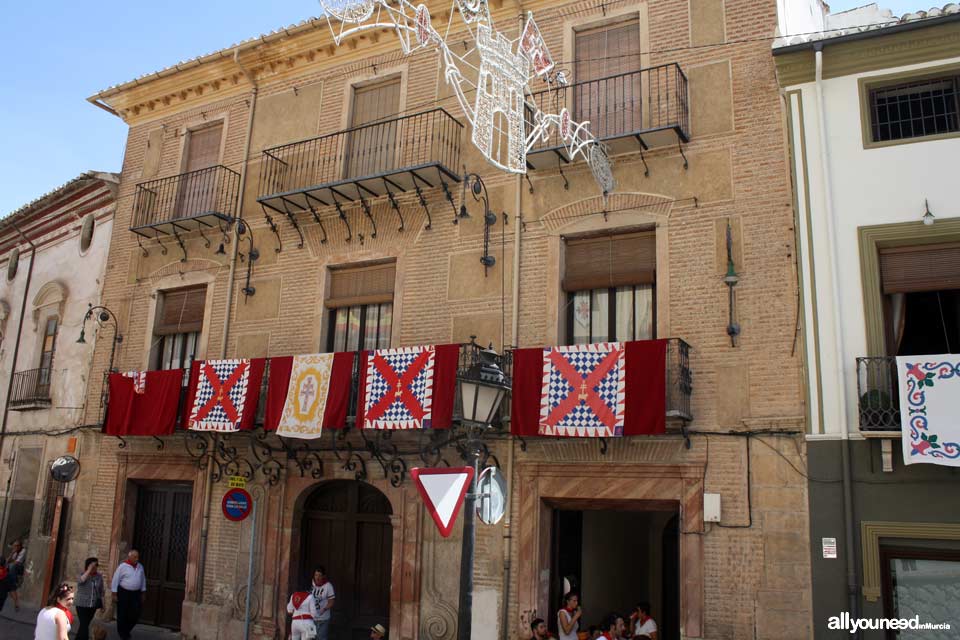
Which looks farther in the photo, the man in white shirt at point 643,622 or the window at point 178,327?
the window at point 178,327

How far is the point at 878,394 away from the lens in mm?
9617

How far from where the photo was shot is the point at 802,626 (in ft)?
31.5

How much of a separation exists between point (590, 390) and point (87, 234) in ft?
43.1

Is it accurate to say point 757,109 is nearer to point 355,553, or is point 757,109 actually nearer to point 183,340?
point 355,553

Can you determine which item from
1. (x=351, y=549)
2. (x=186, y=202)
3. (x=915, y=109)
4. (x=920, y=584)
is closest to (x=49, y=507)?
(x=186, y=202)

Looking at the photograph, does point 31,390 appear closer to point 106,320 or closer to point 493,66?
point 106,320

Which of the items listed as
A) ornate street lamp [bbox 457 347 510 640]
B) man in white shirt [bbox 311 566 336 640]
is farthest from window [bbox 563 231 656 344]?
man in white shirt [bbox 311 566 336 640]

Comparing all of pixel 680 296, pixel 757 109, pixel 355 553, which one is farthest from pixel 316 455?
pixel 757 109

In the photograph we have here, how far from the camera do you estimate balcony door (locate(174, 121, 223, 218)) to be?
1630 cm

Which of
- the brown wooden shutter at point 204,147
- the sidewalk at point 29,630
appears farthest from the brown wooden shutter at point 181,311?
the sidewalk at point 29,630

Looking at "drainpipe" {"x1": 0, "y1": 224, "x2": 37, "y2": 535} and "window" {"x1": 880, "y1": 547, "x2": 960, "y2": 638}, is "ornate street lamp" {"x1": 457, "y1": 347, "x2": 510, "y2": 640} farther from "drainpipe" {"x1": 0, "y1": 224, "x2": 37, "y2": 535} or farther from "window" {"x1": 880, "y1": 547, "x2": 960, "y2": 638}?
"drainpipe" {"x1": 0, "y1": 224, "x2": 37, "y2": 535}

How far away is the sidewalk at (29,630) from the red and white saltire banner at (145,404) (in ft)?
11.3

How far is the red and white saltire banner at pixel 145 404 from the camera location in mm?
14531

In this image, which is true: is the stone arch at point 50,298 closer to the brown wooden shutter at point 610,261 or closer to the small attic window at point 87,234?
the small attic window at point 87,234
